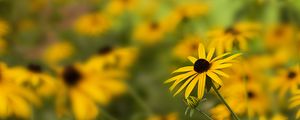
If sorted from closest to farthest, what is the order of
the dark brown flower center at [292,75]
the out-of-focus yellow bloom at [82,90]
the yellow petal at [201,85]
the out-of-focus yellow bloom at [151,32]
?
1. the yellow petal at [201,85]
2. the dark brown flower center at [292,75]
3. the out-of-focus yellow bloom at [82,90]
4. the out-of-focus yellow bloom at [151,32]

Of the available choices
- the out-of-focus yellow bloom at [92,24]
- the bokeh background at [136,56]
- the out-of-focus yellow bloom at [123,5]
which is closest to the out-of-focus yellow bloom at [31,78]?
the bokeh background at [136,56]

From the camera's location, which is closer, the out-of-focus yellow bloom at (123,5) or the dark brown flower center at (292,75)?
the dark brown flower center at (292,75)

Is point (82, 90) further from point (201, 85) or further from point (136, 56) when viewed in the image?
point (201, 85)

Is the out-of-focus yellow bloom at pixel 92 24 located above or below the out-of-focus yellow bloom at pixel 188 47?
above

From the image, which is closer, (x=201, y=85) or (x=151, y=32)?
(x=201, y=85)

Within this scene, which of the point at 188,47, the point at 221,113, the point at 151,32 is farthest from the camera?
the point at 151,32

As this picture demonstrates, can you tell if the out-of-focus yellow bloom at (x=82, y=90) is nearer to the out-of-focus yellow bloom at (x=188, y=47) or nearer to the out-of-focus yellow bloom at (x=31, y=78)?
the out-of-focus yellow bloom at (x=31, y=78)

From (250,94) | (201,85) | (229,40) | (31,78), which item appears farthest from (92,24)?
(201,85)

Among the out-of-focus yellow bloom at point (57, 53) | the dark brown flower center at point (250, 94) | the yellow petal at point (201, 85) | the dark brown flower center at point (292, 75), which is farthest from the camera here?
the out-of-focus yellow bloom at point (57, 53)

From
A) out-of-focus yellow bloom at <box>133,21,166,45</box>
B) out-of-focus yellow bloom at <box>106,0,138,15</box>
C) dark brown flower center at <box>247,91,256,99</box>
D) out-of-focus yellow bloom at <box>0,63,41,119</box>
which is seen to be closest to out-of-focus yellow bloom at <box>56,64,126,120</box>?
out-of-focus yellow bloom at <box>0,63,41,119</box>

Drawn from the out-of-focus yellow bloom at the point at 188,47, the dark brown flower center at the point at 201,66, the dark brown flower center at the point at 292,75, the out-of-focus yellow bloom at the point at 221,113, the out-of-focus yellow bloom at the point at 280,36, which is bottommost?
the dark brown flower center at the point at 201,66
